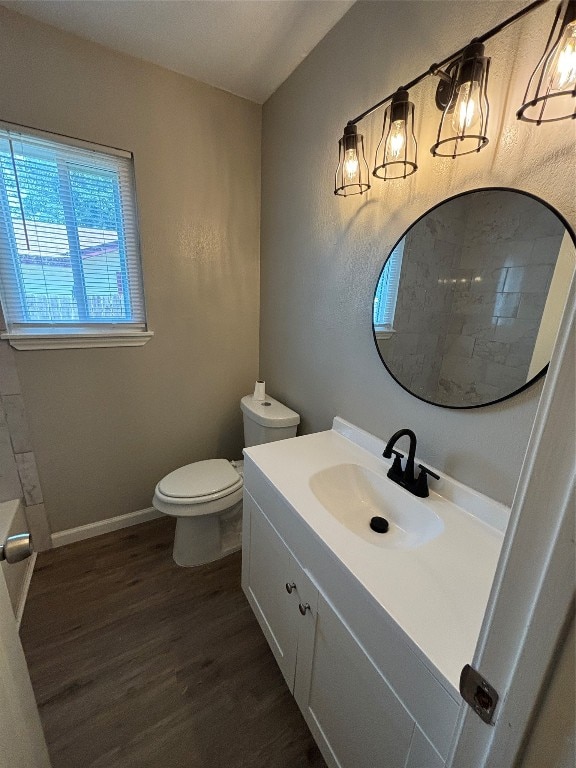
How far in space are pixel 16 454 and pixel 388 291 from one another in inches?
75.3

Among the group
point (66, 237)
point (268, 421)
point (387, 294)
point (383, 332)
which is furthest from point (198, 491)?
point (66, 237)

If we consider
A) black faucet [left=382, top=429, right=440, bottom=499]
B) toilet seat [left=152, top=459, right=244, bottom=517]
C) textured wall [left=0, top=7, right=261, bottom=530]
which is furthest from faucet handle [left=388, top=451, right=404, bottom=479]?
textured wall [left=0, top=7, right=261, bottom=530]

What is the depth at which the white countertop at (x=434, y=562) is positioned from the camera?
597mm

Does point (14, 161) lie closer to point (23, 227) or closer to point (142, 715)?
point (23, 227)

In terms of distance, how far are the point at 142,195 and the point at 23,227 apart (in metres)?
0.54

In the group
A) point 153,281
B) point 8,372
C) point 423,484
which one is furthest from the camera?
point 153,281

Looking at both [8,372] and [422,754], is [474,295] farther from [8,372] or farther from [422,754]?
[8,372]

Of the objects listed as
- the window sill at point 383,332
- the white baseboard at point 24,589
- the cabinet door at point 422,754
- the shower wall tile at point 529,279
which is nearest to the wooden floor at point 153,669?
the white baseboard at point 24,589

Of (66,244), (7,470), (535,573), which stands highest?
(66,244)

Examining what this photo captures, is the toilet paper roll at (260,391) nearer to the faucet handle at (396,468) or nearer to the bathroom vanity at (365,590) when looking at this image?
the bathroom vanity at (365,590)

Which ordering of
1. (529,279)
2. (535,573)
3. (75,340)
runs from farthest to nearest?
(75,340), (529,279), (535,573)

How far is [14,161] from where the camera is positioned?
4.35 feet

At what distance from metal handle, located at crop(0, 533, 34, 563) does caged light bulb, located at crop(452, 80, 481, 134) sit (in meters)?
1.35

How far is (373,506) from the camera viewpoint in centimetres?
114
